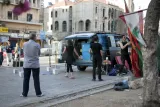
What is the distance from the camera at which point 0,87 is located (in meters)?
10.1

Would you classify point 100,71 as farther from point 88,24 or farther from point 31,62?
point 88,24

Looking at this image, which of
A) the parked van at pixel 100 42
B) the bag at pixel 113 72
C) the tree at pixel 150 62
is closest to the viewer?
the tree at pixel 150 62

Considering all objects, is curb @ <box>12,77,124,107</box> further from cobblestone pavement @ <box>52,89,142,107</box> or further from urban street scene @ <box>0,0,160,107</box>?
cobblestone pavement @ <box>52,89,142,107</box>

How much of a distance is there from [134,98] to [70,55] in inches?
210

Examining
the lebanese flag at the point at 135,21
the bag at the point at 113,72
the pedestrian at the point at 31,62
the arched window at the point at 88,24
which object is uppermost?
the arched window at the point at 88,24

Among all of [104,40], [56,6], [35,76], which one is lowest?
[35,76]

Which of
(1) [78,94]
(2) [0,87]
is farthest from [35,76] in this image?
(2) [0,87]

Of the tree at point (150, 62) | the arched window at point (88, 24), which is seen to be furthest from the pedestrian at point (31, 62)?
the arched window at point (88, 24)

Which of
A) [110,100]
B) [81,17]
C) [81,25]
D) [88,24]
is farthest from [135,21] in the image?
[81,25]

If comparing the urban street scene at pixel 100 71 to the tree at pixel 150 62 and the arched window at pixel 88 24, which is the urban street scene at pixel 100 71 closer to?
the tree at pixel 150 62

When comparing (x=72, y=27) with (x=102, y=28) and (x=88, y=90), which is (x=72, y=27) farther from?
(x=88, y=90)

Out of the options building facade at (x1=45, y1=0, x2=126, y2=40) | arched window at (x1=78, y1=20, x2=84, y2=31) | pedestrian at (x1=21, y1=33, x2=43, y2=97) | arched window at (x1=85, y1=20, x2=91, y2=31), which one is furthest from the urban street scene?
arched window at (x1=78, y1=20, x2=84, y2=31)

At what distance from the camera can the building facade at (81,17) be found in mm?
76769

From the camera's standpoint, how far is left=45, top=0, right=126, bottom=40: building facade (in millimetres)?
76769
